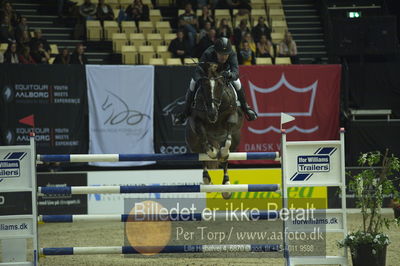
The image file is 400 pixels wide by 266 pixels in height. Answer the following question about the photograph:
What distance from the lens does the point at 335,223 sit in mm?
7469

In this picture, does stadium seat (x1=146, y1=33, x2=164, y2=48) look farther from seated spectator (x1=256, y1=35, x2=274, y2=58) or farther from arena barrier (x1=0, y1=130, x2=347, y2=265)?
arena barrier (x1=0, y1=130, x2=347, y2=265)

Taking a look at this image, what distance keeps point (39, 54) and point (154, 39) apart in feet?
10.0

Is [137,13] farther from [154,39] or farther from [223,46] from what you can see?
[223,46]

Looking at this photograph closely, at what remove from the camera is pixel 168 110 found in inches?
605

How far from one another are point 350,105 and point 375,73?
0.96 meters

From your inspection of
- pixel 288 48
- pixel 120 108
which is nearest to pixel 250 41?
pixel 288 48

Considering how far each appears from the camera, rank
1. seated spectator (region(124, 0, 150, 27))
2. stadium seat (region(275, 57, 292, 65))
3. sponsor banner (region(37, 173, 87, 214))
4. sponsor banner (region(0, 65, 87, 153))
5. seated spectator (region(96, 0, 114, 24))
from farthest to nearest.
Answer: seated spectator (region(124, 0, 150, 27)), seated spectator (region(96, 0, 114, 24)), stadium seat (region(275, 57, 292, 65)), sponsor banner (region(0, 65, 87, 153)), sponsor banner (region(37, 173, 87, 214))

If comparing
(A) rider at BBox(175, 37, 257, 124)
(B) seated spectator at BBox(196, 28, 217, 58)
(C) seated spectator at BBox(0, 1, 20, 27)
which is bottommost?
(A) rider at BBox(175, 37, 257, 124)

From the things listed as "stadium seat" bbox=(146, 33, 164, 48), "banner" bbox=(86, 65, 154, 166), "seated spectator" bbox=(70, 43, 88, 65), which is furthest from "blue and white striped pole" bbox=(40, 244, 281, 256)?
"stadium seat" bbox=(146, 33, 164, 48)

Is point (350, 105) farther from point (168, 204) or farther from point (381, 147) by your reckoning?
point (168, 204)

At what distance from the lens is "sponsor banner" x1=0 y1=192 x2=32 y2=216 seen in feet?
43.9

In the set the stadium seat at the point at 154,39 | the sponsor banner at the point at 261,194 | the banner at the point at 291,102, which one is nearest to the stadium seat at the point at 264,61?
the banner at the point at 291,102

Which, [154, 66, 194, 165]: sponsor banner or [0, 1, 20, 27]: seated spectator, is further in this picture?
[0, 1, 20, 27]: seated spectator

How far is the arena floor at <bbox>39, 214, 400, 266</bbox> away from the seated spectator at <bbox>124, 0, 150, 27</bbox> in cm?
655
